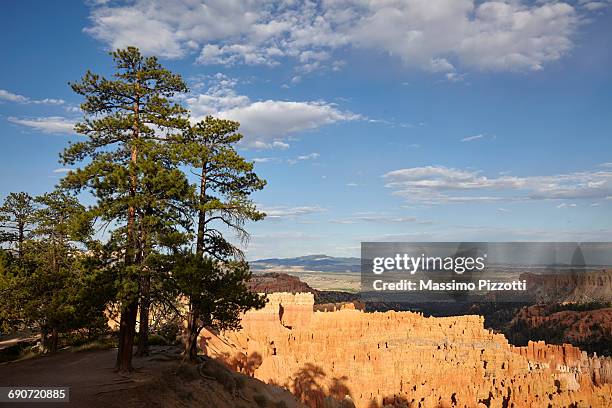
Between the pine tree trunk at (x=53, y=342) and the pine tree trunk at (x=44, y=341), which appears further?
the pine tree trunk at (x=44, y=341)

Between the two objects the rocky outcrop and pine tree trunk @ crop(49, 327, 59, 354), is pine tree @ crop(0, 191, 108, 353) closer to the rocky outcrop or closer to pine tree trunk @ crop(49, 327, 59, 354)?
pine tree trunk @ crop(49, 327, 59, 354)

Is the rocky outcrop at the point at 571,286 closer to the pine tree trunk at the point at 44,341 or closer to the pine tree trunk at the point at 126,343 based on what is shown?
the pine tree trunk at the point at 44,341

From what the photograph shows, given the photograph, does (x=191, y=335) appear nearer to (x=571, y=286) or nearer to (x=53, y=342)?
(x=53, y=342)

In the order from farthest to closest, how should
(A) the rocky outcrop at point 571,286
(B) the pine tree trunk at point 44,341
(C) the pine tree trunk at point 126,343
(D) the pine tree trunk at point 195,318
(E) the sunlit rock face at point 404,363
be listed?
(A) the rocky outcrop at point 571,286 < (E) the sunlit rock face at point 404,363 < (B) the pine tree trunk at point 44,341 < (D) the pine tree trunk at point 195,318 < (C) the pine tree trunk at point 126,343

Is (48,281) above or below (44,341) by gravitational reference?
above

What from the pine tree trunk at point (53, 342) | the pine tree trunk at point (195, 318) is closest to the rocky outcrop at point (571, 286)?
the pine tree trunk at point (195, 318)

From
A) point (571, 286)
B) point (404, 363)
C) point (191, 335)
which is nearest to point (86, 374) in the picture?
point (191, 335)

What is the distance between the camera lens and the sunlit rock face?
44.1 meters

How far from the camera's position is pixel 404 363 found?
51406 millimetres

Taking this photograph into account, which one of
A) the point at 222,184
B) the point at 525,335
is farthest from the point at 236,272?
the point at 525,335

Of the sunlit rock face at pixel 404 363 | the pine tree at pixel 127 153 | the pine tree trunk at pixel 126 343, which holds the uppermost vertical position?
the pine tree at pixel 127 153

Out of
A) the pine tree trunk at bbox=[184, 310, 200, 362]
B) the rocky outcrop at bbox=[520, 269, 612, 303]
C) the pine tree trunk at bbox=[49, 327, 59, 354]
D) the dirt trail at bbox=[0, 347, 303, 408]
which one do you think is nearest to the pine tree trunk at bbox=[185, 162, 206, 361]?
the pine tree trunk at bbox=[184, 310, 200, 362]

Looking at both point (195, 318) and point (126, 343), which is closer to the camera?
point (126, 343)

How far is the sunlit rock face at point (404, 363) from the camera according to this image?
44.1 meters
